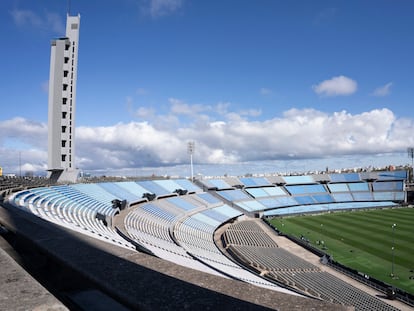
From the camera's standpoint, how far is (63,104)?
146ft

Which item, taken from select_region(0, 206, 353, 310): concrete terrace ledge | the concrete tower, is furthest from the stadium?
the concrete tower

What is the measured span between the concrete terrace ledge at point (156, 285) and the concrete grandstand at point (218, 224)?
0.09 feet

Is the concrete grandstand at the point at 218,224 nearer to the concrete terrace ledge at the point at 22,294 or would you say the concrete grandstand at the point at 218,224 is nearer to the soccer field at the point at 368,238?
the concrete terrace ledge at the point at 22,294

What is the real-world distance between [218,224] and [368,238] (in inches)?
893

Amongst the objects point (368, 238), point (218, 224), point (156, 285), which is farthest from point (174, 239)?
point (156, 285)

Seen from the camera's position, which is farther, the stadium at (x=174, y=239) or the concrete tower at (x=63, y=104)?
the concrete tower at (x=63, y=104)

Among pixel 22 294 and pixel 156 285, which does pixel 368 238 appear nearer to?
pixel 156 285

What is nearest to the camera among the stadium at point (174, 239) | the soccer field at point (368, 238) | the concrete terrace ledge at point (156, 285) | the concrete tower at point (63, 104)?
the concrete terrace ledge at point (156, 285)

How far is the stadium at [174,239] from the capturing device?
4.72 metres

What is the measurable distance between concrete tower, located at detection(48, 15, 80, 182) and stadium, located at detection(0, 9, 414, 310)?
14cm

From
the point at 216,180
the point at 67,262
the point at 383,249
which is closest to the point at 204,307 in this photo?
the point at 67,262

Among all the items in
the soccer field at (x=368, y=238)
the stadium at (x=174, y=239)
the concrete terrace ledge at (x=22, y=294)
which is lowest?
the soccer field at (x=368, y=238)

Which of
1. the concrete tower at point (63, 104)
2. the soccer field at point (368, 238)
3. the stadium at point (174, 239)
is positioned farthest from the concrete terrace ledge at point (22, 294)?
the concrete tower at point (63, 104)

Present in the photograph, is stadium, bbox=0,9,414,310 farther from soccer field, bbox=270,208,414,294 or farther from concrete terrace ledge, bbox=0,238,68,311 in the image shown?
soccer field, bbox=270,208,414,294
